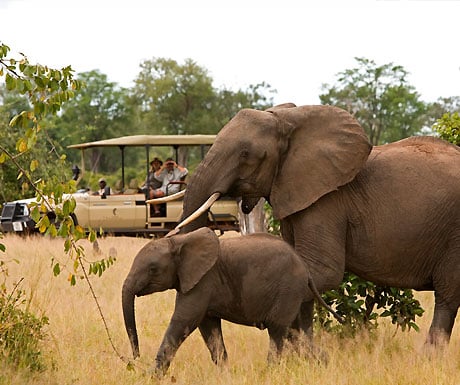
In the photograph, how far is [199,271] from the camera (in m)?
6.22

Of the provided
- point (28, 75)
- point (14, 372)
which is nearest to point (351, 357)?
point (14, 372)

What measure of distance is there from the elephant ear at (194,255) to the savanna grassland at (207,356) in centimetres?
66

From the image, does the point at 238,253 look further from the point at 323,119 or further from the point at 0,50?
the point at 0,50

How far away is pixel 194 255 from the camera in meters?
6.27

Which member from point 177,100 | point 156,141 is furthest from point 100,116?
point 156,141

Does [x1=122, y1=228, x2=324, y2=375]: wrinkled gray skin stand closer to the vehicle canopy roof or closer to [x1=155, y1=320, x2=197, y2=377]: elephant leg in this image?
[x1=155, y1=320, x2=197, y2=377]: elephant leg

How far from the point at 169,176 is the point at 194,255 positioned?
417 inches

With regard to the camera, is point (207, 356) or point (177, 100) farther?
point (177, 100)

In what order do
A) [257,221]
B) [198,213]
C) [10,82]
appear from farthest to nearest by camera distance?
1. [257,221]
2. [198,213]
3. [10,82]

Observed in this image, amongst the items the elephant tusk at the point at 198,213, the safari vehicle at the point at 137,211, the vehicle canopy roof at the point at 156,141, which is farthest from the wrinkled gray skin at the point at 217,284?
the vehicle canopy roof at the point at 156,141

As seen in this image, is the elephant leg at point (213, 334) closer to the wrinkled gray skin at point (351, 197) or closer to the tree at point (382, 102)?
the wrinkled gray skin at point (351, 197)

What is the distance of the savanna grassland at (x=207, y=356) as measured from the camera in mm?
6035

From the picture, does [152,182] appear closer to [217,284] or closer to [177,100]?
[217,284]

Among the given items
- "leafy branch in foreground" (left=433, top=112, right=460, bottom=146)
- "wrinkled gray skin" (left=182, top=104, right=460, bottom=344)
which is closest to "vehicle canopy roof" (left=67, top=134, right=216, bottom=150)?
"leafy branch in foreground" (left=433, top=112, right=460, bottom=146)
